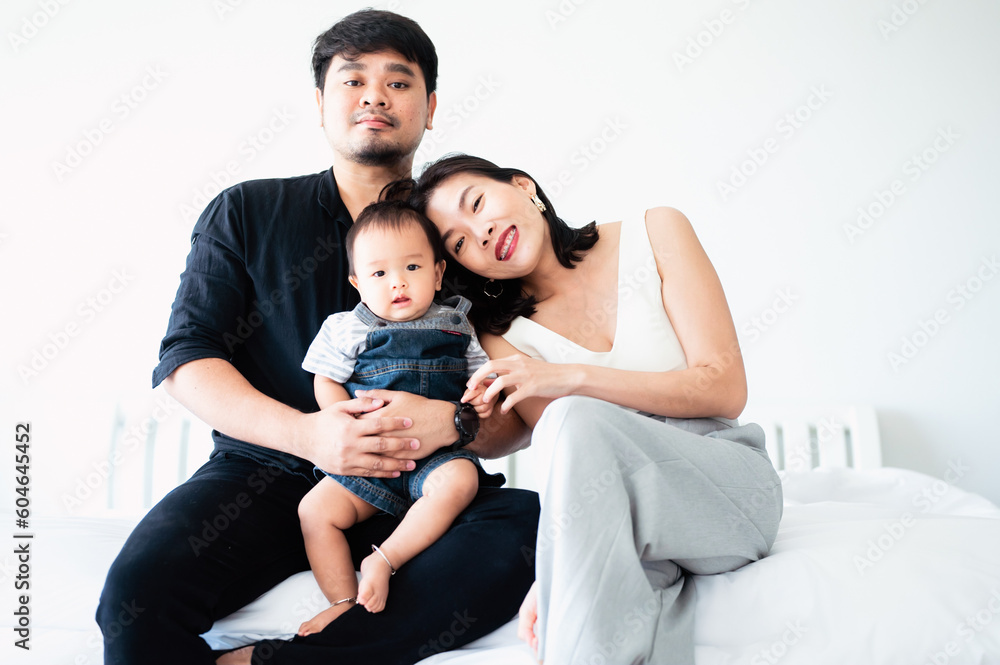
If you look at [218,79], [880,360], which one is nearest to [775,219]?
[880,360]

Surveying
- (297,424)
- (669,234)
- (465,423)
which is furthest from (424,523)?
(669,234)

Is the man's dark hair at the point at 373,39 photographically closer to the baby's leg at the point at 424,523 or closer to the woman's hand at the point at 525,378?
the woman's hand at the point at 525,378

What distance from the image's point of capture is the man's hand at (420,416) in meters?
1.21

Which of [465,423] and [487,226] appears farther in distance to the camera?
[487,226]

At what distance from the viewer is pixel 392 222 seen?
130 centimetres

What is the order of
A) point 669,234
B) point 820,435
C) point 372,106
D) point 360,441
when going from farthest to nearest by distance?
point 820,435
point 372,106
point 669,234
point 360,441

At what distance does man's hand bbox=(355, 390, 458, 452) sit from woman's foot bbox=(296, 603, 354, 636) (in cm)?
26

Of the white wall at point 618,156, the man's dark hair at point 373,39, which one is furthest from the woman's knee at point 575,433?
the white wall at point 618,156


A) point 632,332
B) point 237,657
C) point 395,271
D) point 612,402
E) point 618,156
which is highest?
point 618,156

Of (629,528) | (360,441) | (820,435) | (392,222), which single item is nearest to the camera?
(629,528)

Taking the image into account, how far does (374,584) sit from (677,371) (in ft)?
2.07

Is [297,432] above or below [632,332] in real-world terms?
below

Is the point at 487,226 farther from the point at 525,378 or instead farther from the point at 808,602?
the point at 808,602

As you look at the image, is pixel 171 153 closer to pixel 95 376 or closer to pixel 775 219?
pixel 95 376
